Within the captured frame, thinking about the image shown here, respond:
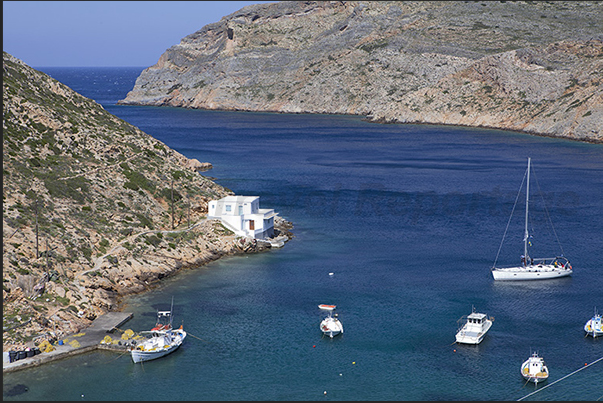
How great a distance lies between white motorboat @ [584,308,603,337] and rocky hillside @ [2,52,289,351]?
130 feet

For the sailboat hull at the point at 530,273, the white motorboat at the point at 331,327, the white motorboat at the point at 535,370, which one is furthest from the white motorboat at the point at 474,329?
the sailboat hull at the point at 530,273

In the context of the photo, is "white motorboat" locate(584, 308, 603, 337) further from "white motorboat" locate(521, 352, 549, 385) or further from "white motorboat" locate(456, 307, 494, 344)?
"white motorboat" locate(521, 352, 549, 385)

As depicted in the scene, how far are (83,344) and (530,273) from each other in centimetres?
4641

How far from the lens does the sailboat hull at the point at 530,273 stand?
80375mm

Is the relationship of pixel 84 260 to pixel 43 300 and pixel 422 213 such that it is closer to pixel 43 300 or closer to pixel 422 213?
pixel 43 300

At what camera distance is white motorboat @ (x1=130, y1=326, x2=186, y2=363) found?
6028 centimetres

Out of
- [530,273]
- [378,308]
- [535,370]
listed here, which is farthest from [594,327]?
[378,308]

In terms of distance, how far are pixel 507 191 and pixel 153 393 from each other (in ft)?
283

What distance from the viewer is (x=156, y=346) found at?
61.1 metres

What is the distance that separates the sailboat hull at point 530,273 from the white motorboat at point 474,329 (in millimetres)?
14915

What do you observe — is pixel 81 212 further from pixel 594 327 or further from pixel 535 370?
pixel 594 327

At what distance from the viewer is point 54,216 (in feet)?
268

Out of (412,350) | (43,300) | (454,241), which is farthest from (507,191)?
(43,300)

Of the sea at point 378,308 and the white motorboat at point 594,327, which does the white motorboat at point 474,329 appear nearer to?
the sea at point 378,308
